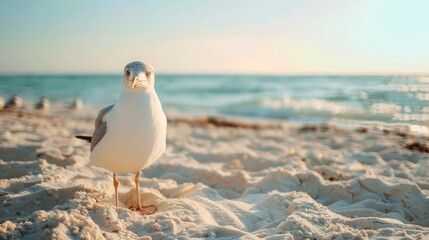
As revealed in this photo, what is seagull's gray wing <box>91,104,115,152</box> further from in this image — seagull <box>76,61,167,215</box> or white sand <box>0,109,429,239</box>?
white sand <box>0,109,429,239</box>

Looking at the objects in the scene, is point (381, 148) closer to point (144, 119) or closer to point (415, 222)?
point (415, 222)

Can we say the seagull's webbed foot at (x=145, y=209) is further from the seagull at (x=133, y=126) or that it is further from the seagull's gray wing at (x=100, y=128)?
the seagull's gray wing at (x=100, y=128)

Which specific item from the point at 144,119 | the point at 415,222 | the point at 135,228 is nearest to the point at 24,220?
the point at 135,228

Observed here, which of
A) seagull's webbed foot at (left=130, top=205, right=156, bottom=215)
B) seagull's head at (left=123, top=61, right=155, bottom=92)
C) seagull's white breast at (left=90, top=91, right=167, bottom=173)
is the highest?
seagull's head at (left=123, top=61, right=155, bottom=92)

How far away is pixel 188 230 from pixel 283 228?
1.93 feet

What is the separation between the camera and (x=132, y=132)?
234 centimetres

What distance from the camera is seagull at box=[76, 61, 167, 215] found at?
91.4 inches

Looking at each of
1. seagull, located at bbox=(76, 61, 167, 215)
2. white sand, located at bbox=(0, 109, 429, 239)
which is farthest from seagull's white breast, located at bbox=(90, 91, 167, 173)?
white sand, located at bbox=(0, 109, 429, 239)

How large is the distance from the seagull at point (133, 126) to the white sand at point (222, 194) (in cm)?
34

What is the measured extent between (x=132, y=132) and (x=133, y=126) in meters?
0.04

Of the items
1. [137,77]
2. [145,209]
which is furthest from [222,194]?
[137,77]

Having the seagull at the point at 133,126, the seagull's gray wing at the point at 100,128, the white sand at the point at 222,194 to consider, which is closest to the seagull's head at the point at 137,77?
the seagull at the point at 133,126

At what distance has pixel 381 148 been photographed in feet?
17.4

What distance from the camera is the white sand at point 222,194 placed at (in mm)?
2199
